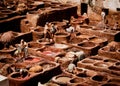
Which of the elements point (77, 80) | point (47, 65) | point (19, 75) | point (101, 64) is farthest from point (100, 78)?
point (19, 75)

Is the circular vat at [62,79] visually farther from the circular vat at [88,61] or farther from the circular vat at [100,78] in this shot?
the circular vat at [88,61]

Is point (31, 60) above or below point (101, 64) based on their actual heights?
above

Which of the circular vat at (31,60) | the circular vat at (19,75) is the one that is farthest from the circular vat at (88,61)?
the circular vat at (19,75)

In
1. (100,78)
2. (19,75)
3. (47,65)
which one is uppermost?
(47,65)

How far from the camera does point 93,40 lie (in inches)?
614

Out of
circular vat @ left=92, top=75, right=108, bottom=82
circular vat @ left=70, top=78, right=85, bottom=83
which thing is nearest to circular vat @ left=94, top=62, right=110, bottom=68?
circular vat @ left=92, top=75, right=108, bottom=82

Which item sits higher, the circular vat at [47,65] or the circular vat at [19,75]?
the circular vat at [47,65]

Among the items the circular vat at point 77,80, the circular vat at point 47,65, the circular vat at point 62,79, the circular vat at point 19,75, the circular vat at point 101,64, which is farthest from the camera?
the circular vat at point 101,64

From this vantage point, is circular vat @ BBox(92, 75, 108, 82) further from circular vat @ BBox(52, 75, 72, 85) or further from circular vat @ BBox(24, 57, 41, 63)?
→ circular vat @ BBox(24, 57, 41, 63)

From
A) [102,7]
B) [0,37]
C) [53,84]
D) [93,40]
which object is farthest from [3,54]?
[102,7]

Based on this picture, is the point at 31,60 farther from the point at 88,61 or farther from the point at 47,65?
the point at 88,61

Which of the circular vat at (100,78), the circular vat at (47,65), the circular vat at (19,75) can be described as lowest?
the circular vat at (100,78)

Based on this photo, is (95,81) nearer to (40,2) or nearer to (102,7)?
(102,7)

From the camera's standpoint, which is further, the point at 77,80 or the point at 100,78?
the point at 100,78
